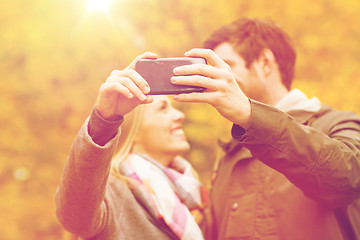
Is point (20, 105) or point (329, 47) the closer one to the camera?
point (329, 47)

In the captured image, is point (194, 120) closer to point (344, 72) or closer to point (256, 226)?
point (344, 72)

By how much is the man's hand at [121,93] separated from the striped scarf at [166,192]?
28.1 inches

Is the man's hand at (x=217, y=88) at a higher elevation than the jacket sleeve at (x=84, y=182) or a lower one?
higher

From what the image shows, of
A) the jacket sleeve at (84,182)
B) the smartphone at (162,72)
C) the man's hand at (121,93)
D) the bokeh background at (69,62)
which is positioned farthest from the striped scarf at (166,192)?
the bokeh background at (69,62)

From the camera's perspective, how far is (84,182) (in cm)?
167

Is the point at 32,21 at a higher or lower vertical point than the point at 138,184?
higher

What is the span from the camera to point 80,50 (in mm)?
4832

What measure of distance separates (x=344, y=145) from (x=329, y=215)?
18.8 inches

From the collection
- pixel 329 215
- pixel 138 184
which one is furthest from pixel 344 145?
pixel 138 184

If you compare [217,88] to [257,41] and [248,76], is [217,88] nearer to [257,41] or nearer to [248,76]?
[248,76]

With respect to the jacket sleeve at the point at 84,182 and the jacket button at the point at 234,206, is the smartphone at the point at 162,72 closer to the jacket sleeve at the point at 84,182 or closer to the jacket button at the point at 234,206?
the jacket sleeve at the point at 84,182

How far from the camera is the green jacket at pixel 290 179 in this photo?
1573 mm

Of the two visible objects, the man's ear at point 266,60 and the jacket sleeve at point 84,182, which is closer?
the jacket sleeve at point 84,182

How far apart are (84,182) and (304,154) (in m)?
0.92
